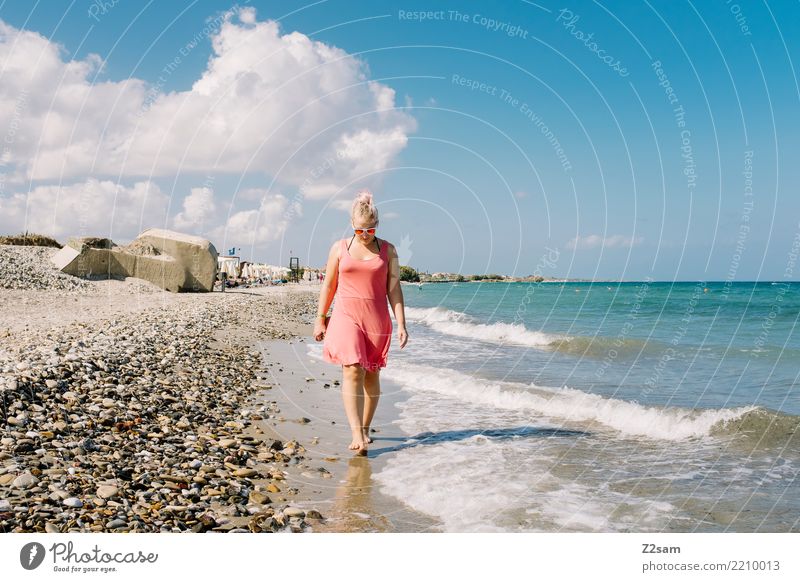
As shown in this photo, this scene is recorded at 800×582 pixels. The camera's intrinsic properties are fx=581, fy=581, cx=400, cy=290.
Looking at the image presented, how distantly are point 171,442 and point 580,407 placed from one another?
6.60m

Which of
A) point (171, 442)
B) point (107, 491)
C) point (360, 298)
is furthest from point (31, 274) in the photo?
point (107, 491)

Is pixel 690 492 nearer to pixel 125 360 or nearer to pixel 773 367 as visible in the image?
pixel 125 360

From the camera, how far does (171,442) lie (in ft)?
19.5

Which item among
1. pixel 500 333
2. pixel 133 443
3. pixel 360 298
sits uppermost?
pixel 360 298

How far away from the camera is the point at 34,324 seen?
13.1m

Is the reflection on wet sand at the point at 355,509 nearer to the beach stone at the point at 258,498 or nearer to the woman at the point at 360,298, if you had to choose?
the beach stone at the point at 258,498

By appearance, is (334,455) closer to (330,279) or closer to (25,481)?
(330,279)

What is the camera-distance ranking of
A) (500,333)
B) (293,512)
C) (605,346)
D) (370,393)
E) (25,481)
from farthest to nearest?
(500,333)
(605,346)
(370,393)
(293,512)
(25,481)

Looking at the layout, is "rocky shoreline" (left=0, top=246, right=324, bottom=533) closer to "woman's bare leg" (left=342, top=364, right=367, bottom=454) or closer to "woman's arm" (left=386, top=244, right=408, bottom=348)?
"woman's bare leg" (left=342, top=364, right=367, bottom=454)

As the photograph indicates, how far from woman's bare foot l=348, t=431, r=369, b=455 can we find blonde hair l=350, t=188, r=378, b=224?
7.91 ft

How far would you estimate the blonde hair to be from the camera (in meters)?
5.66

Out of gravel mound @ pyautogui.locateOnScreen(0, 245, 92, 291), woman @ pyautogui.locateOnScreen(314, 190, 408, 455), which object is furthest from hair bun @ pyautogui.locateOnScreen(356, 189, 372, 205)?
gravel mound @ pyautogui.locateOnScreen(0, 245, 92, 291)
